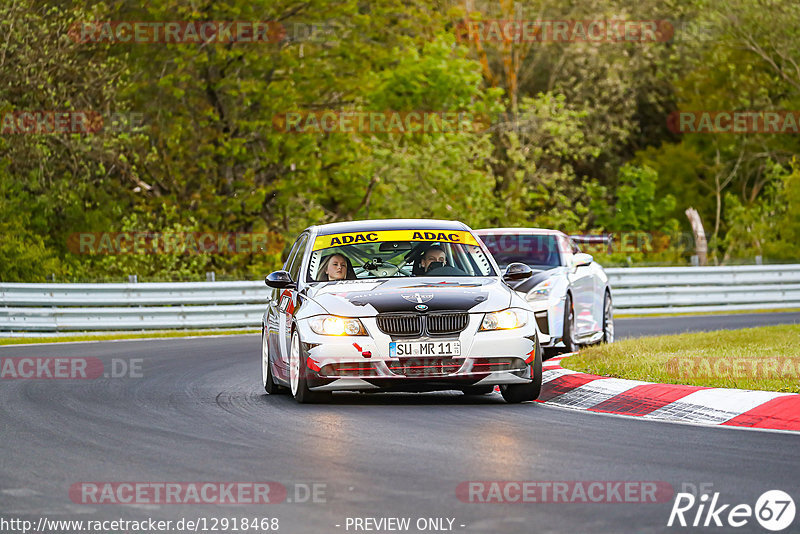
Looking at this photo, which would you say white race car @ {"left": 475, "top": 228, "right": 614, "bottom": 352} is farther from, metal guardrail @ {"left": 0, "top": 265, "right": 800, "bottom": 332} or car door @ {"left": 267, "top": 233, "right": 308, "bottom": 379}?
metal guardrail @ {"left": 0, "top": 265, "right": 800, "bottom": 332}

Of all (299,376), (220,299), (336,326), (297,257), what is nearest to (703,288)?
(220,299)

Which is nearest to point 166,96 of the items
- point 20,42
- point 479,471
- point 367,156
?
point 367,156

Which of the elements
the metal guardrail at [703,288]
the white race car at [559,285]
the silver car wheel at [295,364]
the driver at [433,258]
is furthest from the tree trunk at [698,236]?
the silver car wheel at [295,364]

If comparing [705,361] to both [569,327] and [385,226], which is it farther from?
[385,226]

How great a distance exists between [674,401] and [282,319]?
3.65 m

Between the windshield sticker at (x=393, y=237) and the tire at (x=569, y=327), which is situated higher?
the windshield sticker at (x=393, y=237)

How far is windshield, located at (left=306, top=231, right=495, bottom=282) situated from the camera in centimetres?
1327

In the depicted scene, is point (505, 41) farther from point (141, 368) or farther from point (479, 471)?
point (479, 471)

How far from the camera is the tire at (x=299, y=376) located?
40.0 feet

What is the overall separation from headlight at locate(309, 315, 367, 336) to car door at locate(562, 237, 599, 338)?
5856mm

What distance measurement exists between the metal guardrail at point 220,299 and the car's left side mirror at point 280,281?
40.4ft

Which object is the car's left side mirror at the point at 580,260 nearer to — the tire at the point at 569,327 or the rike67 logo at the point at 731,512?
the tire at the point at 569,327

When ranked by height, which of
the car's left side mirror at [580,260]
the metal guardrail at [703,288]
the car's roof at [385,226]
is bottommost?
the metal guardrail at [703,288]

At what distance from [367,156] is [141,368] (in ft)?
76.1
